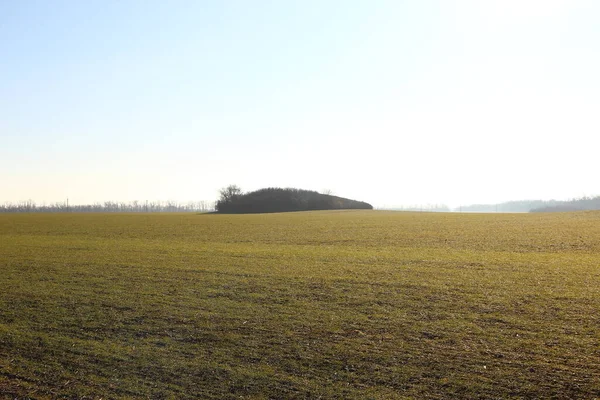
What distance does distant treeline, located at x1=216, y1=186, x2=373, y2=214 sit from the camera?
374ft

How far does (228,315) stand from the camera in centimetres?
1193

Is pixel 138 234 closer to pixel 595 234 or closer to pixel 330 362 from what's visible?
pixel 330 362

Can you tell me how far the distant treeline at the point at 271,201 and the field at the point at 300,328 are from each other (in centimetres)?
9255

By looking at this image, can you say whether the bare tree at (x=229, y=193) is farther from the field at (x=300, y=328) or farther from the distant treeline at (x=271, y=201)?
the field at (x=300, y=328)

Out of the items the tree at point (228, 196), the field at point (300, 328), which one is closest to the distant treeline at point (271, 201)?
the tree at point (228, 196)

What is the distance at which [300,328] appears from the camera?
35.4ft

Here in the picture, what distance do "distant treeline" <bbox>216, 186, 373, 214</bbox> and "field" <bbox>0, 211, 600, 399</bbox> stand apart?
92550 millimetres

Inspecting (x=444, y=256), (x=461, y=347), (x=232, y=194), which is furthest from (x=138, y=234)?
(x=232, y=194)

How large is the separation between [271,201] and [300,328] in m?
106

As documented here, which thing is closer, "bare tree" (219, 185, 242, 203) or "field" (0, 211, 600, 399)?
"field" (0, 211, 600, 399)

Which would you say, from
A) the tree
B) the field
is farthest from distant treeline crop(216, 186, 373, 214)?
the field

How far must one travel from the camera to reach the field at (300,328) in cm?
803

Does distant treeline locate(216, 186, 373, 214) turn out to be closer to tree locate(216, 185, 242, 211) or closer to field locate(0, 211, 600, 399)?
tree locate(216, 185, 242, 211)

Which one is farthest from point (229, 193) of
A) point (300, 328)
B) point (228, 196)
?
point (300, 328)
